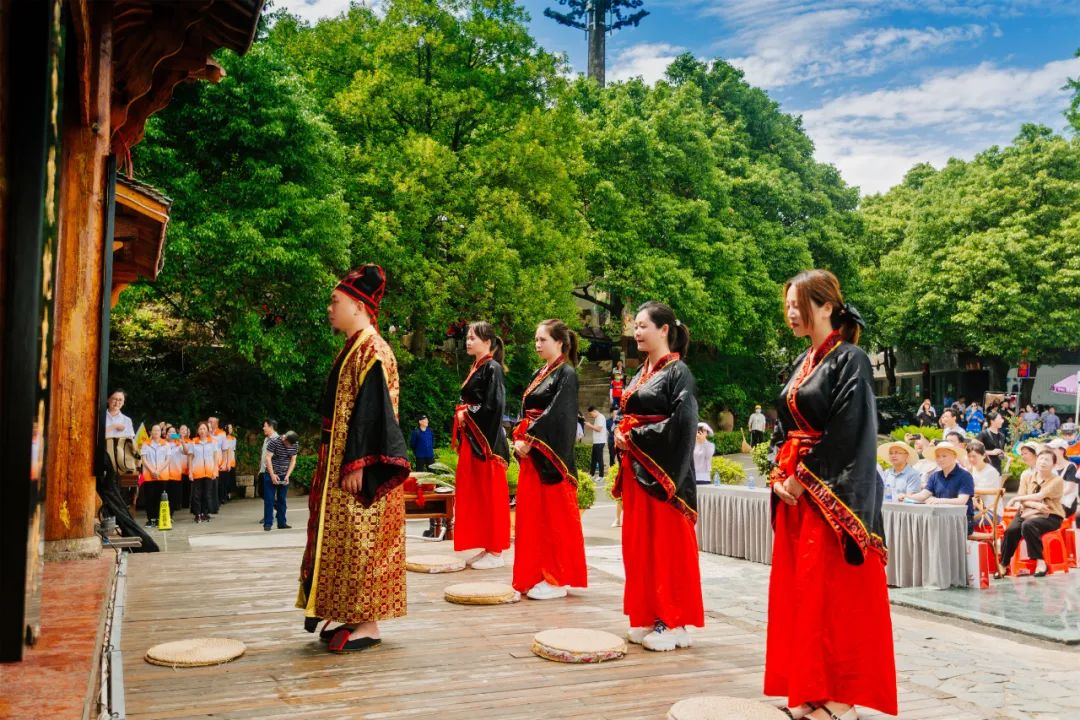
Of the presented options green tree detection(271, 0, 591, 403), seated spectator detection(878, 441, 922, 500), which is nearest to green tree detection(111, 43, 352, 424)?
green tree detection(271, 0, 591, 403)

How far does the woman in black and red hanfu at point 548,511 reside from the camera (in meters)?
6.55

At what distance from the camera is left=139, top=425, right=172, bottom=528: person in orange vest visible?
Answer: 47.3 feet

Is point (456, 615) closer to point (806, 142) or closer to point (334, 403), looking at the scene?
point (334, 403)

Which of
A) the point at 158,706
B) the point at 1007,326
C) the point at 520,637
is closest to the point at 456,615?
the point at 520,637

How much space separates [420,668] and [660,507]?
1.59 metres

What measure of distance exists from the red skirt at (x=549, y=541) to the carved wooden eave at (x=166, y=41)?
3.84 meters

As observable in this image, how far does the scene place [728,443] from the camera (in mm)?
27953

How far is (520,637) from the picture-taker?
5.36 meters

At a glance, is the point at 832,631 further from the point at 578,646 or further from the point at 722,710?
the point at 578,646

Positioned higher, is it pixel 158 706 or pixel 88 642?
pixel 88 642

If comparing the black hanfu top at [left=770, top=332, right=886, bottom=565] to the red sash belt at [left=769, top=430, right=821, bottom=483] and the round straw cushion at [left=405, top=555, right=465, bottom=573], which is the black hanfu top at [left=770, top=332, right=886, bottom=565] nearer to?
the red sash belt at [left=769, top=430, right=821, bottom=483]

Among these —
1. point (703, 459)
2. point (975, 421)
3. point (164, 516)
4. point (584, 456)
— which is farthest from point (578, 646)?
point (975, 421)

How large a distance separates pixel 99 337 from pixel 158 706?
2.92 meters

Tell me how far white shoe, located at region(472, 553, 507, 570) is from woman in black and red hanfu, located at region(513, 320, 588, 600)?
3.56ft
